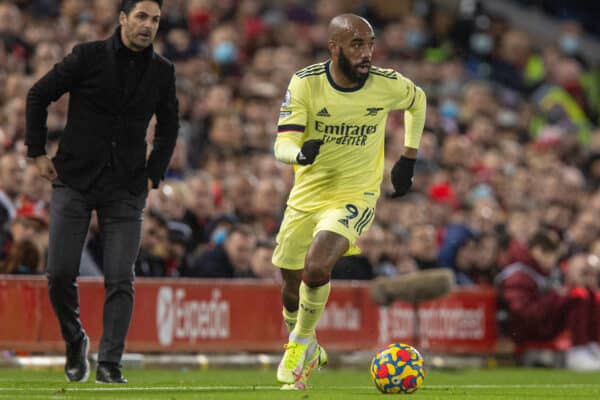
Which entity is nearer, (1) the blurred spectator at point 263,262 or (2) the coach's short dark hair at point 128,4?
(2) the coach's short dark hair at point 128,4

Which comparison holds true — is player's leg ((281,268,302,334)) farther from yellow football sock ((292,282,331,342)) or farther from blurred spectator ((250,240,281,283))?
blurred spectator ((250,240,281,283))

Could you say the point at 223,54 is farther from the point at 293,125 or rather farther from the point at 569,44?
the point at 293,125

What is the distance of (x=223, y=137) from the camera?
63.5ft

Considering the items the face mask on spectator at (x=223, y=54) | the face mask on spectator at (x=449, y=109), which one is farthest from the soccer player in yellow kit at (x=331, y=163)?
the face mask on spectator at (x=449, y=109)

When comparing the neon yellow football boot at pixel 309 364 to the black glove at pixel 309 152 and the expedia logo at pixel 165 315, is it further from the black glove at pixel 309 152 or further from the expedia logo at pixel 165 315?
the expedia logo at pixel 165 315

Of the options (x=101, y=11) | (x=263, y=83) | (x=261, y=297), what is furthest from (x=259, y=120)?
(x=261, y=297)

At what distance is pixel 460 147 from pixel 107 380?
12377 millimetres

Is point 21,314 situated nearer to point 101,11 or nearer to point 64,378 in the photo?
point 64,378

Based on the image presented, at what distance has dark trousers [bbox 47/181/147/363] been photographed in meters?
11.0

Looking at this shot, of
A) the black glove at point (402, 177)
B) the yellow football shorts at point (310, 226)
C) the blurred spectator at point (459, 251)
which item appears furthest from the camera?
the blurred spectator at point (459, 251)

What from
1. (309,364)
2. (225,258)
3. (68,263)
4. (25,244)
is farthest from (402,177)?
(225,258)

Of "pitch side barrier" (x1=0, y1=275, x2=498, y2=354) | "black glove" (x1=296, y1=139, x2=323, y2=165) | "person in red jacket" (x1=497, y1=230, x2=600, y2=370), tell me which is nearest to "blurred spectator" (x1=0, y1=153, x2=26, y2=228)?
"pitch side barrier" (x1=0, y1=275, x2=498, y2=354)

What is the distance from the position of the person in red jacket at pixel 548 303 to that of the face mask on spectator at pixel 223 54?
5.85 metres

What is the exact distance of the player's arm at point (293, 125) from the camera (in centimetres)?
1077
